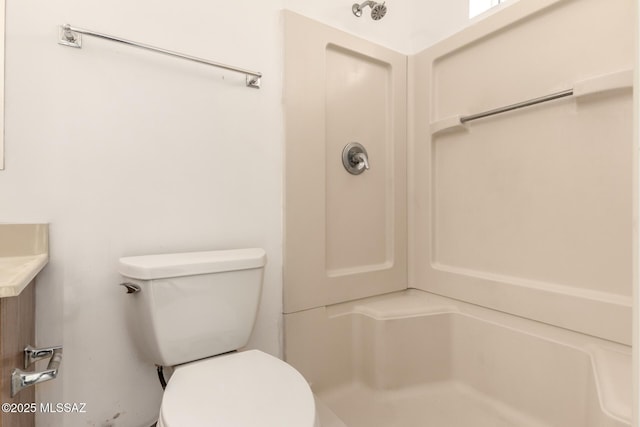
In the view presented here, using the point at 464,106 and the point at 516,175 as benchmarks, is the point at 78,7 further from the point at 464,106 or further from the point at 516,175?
the point at 516,175

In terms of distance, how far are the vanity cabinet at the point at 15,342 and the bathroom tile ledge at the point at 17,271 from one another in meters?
0.04

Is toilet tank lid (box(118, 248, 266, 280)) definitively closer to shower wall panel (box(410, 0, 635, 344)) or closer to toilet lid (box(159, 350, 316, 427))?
toilet lid (box(159, 350, 316, 427))

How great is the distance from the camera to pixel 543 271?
1255 mm

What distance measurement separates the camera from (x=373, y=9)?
1497mm

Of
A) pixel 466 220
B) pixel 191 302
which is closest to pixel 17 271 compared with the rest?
pixel 191 302

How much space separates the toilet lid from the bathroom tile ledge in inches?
15.2

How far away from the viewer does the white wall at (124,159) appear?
3.14ft

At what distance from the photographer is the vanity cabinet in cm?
65

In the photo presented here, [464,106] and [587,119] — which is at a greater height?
[464,106]

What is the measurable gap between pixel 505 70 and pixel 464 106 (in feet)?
0.68

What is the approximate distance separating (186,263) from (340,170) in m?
0.82

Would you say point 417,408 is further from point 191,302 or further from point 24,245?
point 24,245

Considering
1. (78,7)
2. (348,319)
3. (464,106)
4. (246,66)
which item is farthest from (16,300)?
(464,106)

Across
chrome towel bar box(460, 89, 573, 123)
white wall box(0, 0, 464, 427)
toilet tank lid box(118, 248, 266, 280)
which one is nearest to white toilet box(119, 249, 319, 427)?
toilet tank lid box(118, 248, 266, 280)
